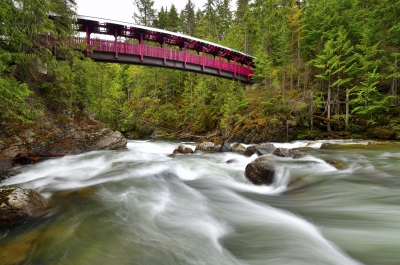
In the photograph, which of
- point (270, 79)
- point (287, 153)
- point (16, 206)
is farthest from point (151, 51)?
point (16, 206)

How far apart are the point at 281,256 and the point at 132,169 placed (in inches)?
260

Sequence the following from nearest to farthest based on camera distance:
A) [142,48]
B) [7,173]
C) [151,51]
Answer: [7,173], [142,48], [151,51]

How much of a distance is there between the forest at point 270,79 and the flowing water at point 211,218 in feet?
12.9

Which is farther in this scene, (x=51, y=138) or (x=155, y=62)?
(x=155, y=62)

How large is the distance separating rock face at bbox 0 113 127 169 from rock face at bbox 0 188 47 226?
205 inches

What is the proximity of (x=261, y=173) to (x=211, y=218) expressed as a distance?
2894mm

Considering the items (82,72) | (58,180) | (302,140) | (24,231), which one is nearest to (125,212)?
(24,231)

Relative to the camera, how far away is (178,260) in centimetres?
312

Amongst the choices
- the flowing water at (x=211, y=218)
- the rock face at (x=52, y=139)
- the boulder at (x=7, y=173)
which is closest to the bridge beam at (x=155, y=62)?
the rock face at (x=52, y=139)


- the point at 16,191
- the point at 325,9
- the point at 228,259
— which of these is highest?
the point at 325,9

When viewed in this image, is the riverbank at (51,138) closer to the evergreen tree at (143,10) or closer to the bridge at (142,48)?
the bridge at (142,48)

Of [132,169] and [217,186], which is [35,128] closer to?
[132,169]

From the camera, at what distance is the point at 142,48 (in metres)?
17.1

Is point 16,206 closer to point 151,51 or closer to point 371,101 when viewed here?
point 151,51
